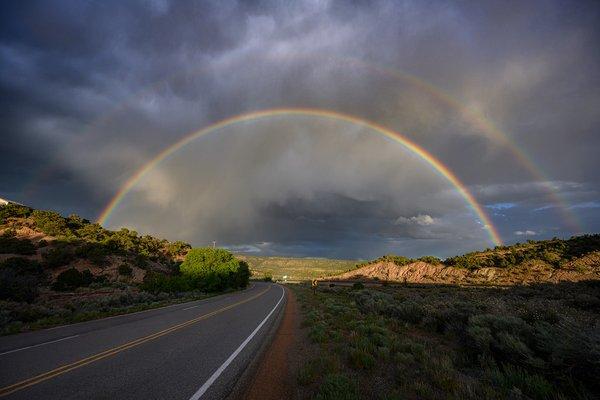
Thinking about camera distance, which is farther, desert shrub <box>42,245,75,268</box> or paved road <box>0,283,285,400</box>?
desert shrub <box>42,245,75,268</box>

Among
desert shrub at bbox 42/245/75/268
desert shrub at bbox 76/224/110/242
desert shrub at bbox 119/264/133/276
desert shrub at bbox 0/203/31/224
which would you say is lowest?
desert shrub at bbox 119/264/133/276

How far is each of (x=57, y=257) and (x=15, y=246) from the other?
8.29 metres

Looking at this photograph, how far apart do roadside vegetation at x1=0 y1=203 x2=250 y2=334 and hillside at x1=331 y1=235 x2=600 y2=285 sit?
43401 millimetres

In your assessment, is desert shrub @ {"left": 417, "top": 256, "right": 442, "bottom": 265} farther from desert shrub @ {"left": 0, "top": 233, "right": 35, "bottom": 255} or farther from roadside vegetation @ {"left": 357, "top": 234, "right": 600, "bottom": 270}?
desert shrub @ {"left": 0, "top": 233, "right": 35, "bottom": 255}

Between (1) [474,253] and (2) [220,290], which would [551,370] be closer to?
(2) [220,290]

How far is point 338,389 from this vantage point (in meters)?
6.12

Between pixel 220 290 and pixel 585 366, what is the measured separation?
5624 cm

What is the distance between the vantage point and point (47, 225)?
6569cm

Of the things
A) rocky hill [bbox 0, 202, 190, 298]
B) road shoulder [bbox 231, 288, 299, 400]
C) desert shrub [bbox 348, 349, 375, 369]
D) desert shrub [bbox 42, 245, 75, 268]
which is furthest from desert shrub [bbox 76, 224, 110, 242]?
desert shrub [bbox 348, 349, 375, 369]

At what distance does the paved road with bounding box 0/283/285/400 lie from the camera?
6.38 meters

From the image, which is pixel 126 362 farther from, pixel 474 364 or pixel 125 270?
pixel 125 270

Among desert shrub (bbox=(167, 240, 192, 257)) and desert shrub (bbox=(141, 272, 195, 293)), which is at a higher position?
desert shrub (bbox=(167, 240, 192, 257))

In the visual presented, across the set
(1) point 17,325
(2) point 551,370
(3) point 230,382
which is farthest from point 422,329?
(1) point 17,325

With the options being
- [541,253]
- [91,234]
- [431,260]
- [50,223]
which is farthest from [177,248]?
[541,253]
